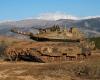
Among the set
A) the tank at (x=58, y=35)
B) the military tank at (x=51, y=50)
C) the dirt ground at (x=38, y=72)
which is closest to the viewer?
the dirt ground at (x=38, y=72)

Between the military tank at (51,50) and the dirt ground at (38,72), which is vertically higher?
the military tank at (51,50)

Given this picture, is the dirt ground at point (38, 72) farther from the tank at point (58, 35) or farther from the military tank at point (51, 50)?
the tank at point (58, 35)

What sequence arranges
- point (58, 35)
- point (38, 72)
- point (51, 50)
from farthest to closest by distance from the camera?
point (58, 35)
point (51, 50)
point (38, 72)

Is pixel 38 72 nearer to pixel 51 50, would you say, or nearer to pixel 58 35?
pixel 51 50

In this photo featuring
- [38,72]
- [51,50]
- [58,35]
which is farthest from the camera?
[58,35]

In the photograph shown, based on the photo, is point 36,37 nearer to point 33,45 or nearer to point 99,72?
point 33,45

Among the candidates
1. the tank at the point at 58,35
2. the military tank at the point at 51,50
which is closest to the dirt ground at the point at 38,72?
the military tank at the point at 51,50

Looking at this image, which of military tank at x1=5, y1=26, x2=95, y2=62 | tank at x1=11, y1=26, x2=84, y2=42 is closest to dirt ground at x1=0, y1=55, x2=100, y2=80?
military tank at x1=5, y1=26, x2=95, y2=62

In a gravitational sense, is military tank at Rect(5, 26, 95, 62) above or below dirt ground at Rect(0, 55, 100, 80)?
above

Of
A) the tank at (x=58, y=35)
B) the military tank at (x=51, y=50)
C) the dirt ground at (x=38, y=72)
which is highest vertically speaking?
the tank at (x=58, y=35)

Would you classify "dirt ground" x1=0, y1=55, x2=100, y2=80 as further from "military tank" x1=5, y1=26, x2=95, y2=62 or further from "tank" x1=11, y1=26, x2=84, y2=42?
"tank" x1=11, y1=26, x2=84, y2=42

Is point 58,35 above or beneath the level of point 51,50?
above

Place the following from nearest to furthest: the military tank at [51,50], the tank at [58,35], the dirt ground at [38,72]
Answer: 1. the dirt ground at [38,72]
2. the military tank at [51,50]
3. the tank at [58,35]

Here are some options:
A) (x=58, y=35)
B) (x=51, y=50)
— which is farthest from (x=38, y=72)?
(x=58, y=35)
